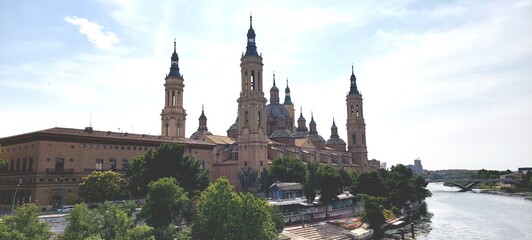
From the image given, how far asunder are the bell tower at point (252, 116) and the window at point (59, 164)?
38.3 meters

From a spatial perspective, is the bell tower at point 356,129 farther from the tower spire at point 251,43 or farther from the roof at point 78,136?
the roof at point 78,136

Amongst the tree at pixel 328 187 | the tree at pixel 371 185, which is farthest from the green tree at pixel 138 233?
the tree at pixel 371 185

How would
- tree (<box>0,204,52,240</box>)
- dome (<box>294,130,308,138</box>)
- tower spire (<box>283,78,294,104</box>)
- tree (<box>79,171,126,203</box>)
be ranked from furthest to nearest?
1. tower spire (<box>283,78,294,104</box>)
2. dome (<box>294,130,308,138</box>)
3. tree (<box>79,171,126,203</box>)
4. tree (<box>0,204,52,240</box>)

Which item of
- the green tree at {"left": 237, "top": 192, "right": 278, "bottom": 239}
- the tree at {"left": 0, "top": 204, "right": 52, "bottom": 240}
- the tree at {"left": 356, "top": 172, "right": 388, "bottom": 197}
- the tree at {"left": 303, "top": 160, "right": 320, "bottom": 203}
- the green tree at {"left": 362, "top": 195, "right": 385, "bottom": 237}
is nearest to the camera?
the tree at {"left": 0, "top": 204, "right": 52, "bottom": 240}

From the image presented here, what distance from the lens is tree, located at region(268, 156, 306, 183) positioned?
79688mm

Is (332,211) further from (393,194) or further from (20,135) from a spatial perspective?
(20,135)

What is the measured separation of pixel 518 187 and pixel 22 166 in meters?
164

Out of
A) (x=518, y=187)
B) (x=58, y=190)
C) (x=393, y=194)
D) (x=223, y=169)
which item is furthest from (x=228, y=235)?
(x=518, y=187)

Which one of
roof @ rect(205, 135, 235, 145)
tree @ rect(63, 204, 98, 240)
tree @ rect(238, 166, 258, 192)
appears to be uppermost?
roof @ rect(205, 135, 235, 145)

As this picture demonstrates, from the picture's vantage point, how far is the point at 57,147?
180 feet

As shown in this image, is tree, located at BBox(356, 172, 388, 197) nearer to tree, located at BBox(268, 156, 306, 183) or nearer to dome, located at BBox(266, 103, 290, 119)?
tree, located at BBox(268, 156, 306, 183)

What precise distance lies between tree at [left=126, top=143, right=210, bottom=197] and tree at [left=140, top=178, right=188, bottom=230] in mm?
9574

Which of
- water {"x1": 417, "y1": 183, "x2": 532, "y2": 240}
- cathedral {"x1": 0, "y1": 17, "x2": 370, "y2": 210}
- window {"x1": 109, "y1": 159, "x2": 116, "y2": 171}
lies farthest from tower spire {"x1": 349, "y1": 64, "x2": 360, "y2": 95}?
window {"x1": 109, "y1": 159, "x2": 116, "y2": 171}

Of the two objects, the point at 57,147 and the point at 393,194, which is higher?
the point at 57,147
